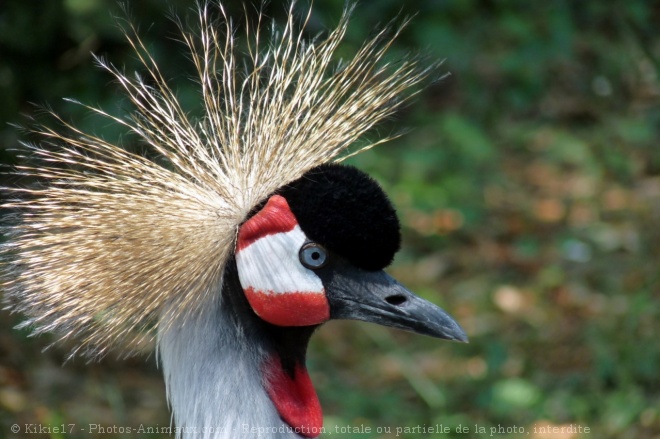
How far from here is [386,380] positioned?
11.8 feet

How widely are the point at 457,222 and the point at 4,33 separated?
2.42 meters

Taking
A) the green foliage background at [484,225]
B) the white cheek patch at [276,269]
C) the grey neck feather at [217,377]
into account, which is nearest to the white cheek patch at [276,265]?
the white cheek patch at [276,269]

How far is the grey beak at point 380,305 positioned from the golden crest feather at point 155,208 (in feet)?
0.75

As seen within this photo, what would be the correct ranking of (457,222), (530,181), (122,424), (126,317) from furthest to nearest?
(530,181) → (457,222) → (122,424) → (126,317)

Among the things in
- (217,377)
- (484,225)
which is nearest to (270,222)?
(217,377)

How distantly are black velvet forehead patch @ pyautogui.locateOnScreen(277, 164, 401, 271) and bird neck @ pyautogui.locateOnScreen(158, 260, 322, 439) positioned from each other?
202 mm

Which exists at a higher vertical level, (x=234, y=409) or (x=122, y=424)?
(x=234, y=409)

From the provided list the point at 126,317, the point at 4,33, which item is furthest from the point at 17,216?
the point at 4,33

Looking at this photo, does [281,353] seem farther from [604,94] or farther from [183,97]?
[604,94]

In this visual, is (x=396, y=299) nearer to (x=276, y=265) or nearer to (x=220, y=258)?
(x=276, y=265)

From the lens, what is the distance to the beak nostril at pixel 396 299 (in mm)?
1895

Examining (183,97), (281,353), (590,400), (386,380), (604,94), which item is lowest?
(604,94)

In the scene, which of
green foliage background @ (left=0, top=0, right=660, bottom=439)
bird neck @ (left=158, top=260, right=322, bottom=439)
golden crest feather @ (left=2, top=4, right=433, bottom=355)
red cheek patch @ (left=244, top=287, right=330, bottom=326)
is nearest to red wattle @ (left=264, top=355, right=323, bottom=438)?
bird neck @ (left=158, top=260, right=322, bottom=439)

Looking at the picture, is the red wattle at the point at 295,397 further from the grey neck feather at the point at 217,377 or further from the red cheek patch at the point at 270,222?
the red cheek patch at the point at 270,222
